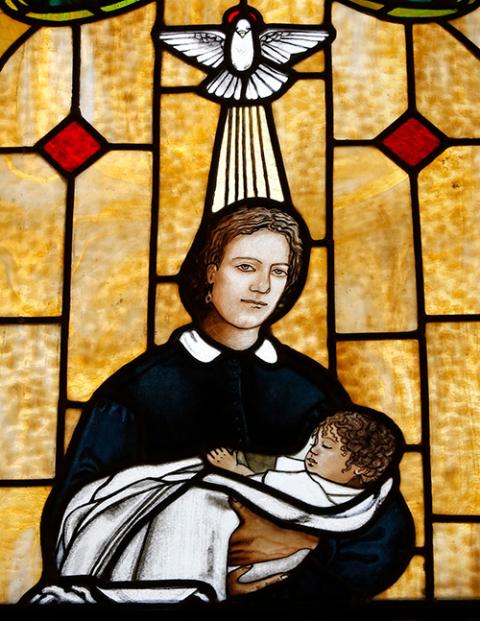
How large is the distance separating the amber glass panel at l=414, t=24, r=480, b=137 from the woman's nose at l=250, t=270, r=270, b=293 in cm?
95

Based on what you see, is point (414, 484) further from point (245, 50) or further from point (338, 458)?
point (245, 50)

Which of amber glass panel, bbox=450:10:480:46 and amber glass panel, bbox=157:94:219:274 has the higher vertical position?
amber glass panel, bbox=450:10:480:46

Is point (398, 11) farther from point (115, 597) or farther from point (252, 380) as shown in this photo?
point (115, 597)

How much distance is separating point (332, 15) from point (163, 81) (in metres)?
0.76

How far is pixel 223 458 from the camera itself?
18.7 feet

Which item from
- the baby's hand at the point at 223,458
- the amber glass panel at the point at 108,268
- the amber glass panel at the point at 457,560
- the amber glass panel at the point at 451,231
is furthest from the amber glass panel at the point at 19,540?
the amber glass panel at the point at 451,231

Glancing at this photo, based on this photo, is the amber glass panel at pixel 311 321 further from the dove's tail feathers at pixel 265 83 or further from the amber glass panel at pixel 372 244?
the dove's tail feathers at pixel 265 83

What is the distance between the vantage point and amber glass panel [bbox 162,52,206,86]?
628 centimetres

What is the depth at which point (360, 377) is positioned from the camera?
229 inches

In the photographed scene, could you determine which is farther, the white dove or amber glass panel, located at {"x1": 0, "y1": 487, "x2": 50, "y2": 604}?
the white dove

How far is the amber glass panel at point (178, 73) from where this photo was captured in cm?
628

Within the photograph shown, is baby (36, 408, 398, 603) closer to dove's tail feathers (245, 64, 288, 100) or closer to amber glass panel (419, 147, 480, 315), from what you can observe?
amber glass panel (419, 147, 480, 315)

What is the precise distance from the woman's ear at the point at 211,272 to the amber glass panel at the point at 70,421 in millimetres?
711

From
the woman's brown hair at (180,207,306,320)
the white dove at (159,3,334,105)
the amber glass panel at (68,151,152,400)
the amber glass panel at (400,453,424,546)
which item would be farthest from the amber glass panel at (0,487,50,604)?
the white dove at (159,3,334,105)
